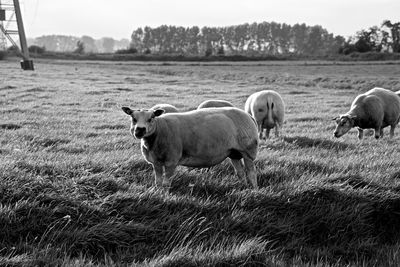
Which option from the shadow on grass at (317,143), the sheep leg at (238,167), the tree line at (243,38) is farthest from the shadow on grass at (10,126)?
the tree line at (243,38)

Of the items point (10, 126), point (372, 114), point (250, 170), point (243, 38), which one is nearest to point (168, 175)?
point (250, 170)

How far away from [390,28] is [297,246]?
95.7 metres

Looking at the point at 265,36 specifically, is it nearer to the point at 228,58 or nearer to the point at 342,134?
the point at 228,58

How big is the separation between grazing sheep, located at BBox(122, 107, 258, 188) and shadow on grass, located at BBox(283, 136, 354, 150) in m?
3.36

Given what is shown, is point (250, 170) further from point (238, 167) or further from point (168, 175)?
point (168, 175)

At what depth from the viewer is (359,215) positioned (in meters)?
6.40

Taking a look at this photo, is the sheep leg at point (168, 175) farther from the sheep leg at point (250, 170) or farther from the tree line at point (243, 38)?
the tree line at point (243, 38)

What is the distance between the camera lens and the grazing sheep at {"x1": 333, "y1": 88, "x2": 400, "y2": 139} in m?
11.9

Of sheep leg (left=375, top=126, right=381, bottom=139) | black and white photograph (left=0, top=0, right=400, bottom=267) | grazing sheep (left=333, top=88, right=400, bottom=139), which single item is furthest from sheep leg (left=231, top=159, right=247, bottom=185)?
sheep leg (left=375, top=126, right=381, bottom=139)

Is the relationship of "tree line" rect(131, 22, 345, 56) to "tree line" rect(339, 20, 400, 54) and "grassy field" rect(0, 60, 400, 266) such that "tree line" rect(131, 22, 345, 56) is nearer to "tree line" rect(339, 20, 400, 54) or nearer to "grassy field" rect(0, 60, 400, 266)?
"tree line" rect(339, 20, 400, 54)

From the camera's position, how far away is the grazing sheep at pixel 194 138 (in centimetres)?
652

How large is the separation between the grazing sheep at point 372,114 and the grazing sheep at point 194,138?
531 centimetres

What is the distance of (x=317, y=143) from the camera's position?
10492mm

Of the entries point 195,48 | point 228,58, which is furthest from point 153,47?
point 228,58
